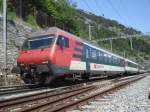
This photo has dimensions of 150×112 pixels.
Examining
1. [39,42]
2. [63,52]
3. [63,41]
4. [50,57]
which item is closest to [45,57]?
[50,57]

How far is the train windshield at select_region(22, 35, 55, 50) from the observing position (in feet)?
60.0

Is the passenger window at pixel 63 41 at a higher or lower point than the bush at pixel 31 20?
lower

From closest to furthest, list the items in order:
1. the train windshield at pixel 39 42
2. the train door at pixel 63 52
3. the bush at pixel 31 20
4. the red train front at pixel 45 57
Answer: the red train front at pixel 45 57
the train door at pixel 63 52
the train windshield at pixel 39 42
the bush at pixel 31 20

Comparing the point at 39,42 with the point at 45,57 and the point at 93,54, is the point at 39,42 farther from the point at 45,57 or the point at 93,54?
the point at 93,54

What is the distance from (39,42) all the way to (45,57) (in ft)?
5.04

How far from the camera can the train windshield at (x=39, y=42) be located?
18.3 m

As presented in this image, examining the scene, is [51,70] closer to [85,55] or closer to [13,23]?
[85,55]

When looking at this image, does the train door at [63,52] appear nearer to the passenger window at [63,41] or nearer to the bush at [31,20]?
the passenger window at [63,41]

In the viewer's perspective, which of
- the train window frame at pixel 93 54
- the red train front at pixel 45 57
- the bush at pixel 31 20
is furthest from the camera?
the bush at pixel 31 20

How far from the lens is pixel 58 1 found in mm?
50438

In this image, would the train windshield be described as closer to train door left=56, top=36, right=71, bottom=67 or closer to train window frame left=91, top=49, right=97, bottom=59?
train door left=56, top=36, right=71, bottom=67

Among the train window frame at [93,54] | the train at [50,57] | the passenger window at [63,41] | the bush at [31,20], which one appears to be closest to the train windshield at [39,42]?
the train at [50,57]

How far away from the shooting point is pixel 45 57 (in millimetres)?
17562

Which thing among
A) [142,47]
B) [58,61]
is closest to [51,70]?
[58,61]
